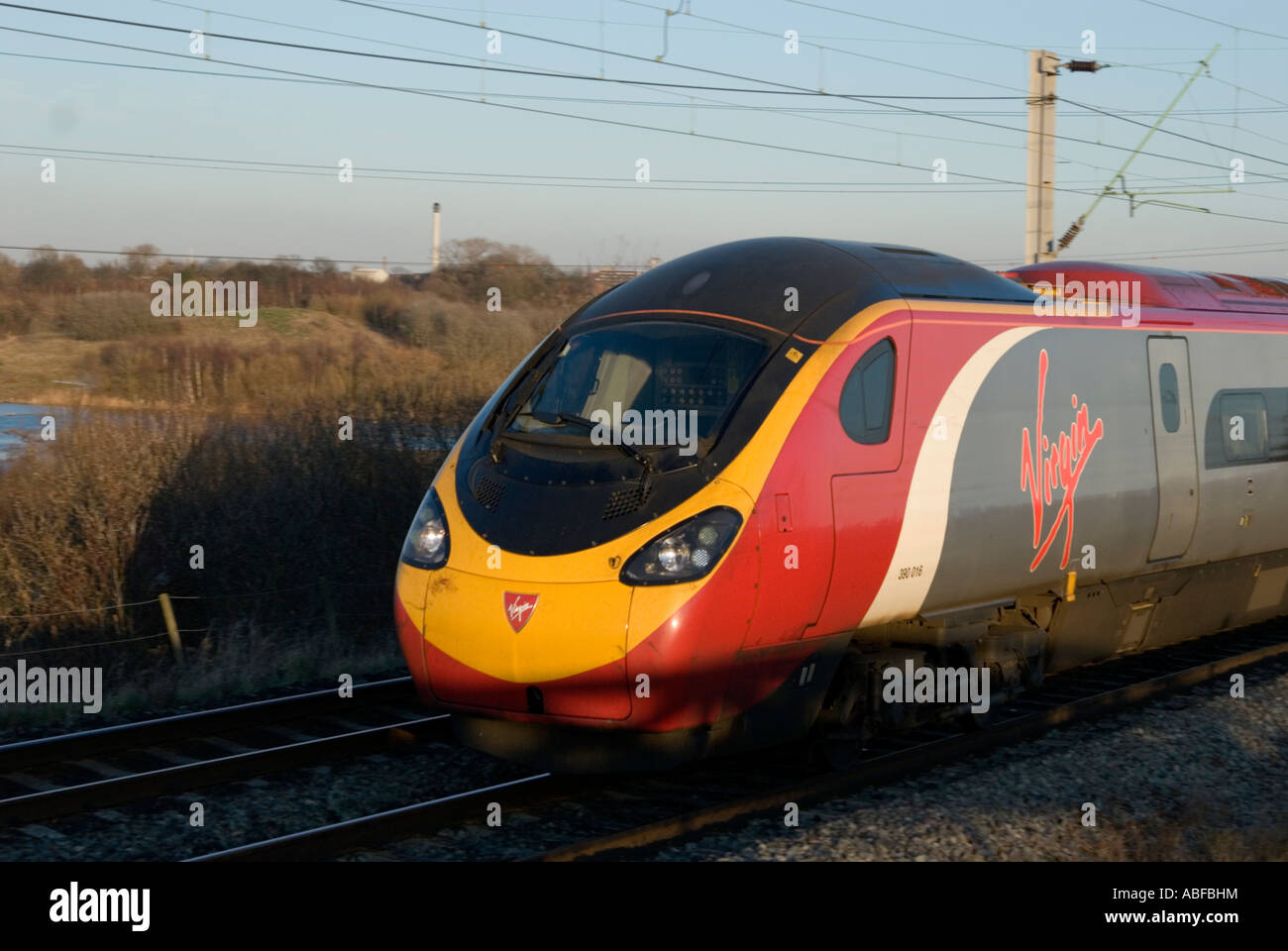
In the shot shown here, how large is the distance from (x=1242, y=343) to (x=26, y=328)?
17.3 meters

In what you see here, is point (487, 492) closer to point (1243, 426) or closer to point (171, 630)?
point (171, 630)

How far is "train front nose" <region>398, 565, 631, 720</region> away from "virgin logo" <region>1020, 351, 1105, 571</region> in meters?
3.29

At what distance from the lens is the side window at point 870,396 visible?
7289mm

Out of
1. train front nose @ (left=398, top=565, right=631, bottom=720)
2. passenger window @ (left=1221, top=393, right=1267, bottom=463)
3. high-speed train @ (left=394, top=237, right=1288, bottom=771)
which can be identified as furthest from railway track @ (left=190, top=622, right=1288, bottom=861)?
passenger window @ (left=1221, top=393, right=1267, bottom=463)

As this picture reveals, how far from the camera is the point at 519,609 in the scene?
657cm

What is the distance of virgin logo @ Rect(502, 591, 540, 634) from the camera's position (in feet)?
21.5

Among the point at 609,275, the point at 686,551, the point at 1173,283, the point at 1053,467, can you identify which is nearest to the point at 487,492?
the point at 686,551

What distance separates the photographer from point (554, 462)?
7164 millimetres

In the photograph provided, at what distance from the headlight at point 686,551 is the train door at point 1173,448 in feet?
15.2

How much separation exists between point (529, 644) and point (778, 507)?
1443 mm

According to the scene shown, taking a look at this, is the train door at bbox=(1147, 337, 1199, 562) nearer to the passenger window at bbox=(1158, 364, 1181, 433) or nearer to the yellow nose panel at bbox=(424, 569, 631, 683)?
the passenger window at bbox=(1158, 364, 1181, 433)

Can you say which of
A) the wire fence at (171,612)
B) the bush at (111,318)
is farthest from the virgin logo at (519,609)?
the bush at (111,318)

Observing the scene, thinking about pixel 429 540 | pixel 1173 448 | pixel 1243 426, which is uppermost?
pixel 1243 426

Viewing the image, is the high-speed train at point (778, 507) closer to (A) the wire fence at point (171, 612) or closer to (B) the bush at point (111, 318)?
(A) the wire fence at point (171, 612)
